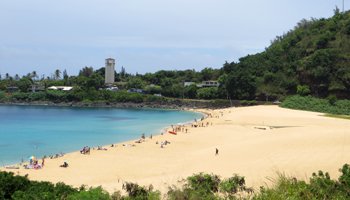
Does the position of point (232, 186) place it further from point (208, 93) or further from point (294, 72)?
point (208, 93)

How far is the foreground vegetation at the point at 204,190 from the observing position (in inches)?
373

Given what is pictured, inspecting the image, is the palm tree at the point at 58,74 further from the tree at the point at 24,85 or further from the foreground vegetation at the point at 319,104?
the foreground vegetation at the point at 319,104

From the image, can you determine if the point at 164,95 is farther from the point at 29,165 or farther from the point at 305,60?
the point at 29,165

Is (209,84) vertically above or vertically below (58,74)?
below

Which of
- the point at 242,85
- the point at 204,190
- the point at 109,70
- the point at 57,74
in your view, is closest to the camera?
the point at 204,190

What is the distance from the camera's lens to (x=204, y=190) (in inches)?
575

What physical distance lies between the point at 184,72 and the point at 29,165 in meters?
97.4

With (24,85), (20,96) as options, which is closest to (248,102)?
(20,96)

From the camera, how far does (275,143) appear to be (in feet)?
97.1

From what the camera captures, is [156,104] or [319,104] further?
[156,104]

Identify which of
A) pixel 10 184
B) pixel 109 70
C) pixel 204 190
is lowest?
pixel 204 190

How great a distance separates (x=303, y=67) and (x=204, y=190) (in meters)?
68.5

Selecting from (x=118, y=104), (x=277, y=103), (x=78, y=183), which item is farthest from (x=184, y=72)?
(x=78, y=183)

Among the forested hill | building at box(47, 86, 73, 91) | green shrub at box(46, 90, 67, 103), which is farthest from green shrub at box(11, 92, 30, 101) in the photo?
the forested hill
